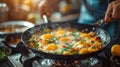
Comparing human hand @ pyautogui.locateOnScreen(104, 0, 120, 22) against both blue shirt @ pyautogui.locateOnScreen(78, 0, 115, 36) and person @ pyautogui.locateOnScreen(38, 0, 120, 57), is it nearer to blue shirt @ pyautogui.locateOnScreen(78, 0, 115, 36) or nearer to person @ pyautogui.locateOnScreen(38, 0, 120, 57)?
person @ pyautogui.locateOnScreen(38, 0, 120, 57)

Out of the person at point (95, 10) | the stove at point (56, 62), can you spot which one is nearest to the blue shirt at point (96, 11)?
the person at point (95, 10)

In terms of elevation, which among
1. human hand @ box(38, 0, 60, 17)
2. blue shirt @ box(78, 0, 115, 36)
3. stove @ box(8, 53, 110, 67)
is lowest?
stove @ box(8, 53, 110, 67)

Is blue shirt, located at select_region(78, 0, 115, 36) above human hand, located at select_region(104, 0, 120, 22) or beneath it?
beneath

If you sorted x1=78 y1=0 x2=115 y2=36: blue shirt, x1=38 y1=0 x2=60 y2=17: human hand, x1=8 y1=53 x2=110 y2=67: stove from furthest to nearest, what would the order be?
x1=78 y1=0 x2=115 y2=36: blue shirt → x1=38 y1=0 x2=60 y2=17: human hand → x1=8 y1=53 x2=110 y2=67: stove

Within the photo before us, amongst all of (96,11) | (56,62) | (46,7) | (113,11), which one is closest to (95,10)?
(96,11)

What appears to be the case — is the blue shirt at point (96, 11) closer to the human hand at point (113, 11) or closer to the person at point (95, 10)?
the person at point (95, 10)

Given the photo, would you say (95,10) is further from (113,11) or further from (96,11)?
(113,11)

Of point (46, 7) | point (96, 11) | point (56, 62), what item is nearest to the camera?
point (56, 62)

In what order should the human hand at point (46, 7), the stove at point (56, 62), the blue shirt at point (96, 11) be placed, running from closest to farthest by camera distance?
the stove at point (56, 62) → the human hand at point (46, 7) → the blue shirt at point (96, 11)

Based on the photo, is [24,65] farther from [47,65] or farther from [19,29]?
[19,29]

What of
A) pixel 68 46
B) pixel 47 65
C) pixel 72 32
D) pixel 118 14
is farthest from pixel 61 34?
pixel 118 14

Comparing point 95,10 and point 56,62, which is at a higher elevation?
point 95,10

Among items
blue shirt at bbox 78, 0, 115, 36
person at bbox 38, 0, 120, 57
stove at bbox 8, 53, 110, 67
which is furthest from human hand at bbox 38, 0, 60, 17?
stove at bbox 8, 53, 110, 67

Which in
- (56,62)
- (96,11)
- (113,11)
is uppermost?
(113,11)
